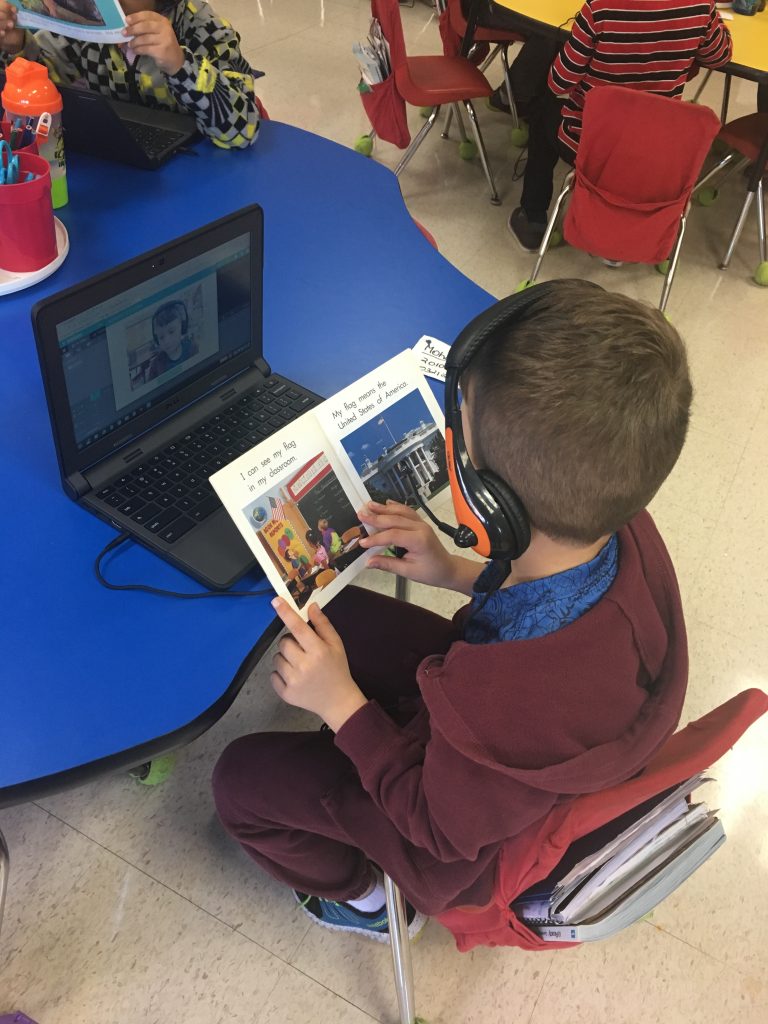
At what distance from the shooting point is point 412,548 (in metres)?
1.10

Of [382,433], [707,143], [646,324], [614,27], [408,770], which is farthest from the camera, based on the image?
[614,27]

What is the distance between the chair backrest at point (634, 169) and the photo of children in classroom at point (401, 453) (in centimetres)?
152

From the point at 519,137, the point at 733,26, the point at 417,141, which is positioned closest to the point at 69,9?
the point at 417,141

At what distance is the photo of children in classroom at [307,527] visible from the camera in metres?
0.96

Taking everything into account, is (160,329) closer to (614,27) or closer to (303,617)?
(303,617)

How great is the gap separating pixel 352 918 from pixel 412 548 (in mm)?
683

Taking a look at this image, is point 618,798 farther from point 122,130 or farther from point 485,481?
point 122,130

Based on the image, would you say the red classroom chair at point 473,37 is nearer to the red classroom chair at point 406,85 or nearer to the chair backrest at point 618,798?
the red classroom chair at point 406,85

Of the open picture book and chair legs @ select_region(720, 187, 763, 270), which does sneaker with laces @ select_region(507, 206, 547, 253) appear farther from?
the open picture book

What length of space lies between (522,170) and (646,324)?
2947 mm

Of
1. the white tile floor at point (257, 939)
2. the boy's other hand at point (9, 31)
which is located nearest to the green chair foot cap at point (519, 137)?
the boy's other hand at point (9, 31)

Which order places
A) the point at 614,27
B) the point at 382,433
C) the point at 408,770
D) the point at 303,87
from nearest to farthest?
the point at 408,770, the point at 382,433, the point at 614,27, the point at 303,87

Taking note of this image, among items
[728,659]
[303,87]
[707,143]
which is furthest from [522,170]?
[728,659]

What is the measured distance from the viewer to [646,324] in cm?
82
